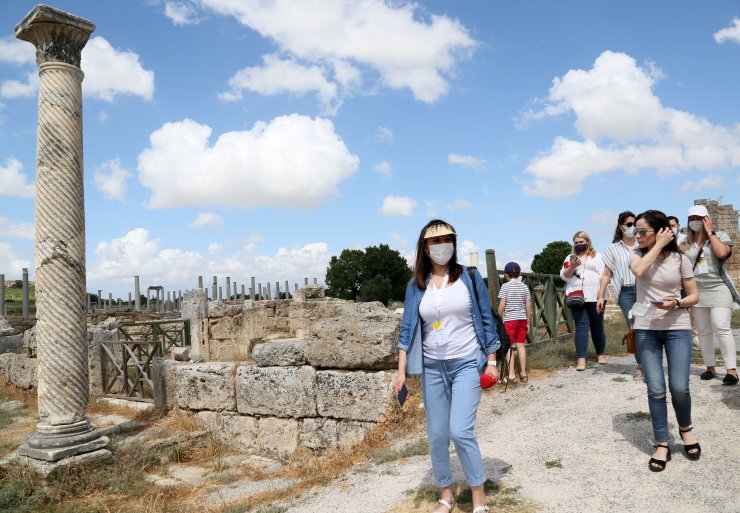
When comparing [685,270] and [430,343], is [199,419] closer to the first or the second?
[430,343]

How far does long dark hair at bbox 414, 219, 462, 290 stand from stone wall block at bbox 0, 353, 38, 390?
10716 millimetres

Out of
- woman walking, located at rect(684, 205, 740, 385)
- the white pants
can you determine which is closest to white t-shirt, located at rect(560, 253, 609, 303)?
the white pants

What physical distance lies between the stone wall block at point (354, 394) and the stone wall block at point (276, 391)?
0.17 metres

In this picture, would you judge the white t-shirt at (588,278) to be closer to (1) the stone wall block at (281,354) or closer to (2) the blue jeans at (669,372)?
(2) the blue jeans at (669,372)

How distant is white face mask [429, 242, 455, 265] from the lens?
385cm

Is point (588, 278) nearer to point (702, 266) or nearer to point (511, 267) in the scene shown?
point (511, 267)

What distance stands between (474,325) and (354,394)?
10.5ft

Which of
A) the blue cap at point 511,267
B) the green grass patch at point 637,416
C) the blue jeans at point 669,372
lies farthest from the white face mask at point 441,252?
the blue cap at point 511,267

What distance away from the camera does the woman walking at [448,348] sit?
3633 mm

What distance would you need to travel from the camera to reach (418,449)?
541cm

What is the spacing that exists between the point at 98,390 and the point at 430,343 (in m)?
8.90

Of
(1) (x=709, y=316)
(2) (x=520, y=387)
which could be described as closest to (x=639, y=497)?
(1) (x=709, y=316)

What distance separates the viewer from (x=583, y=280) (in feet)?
23.9

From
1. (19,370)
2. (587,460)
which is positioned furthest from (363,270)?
(587,460)
